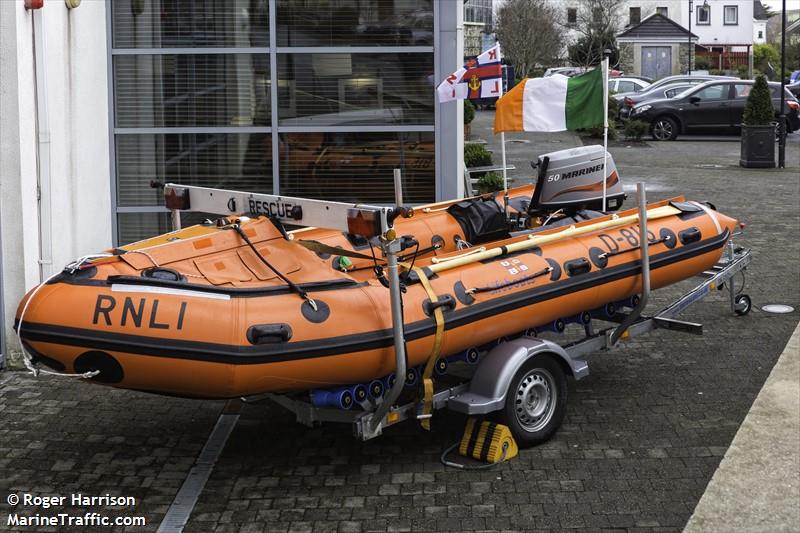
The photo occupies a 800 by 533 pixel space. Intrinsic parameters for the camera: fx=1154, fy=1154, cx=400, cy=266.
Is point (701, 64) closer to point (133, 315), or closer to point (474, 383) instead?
point (474, 383)

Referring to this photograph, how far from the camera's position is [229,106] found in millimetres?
10906

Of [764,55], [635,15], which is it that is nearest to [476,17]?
[635,15]

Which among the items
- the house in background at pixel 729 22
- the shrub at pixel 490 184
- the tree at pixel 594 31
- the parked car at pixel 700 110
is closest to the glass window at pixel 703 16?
the house in background at pixel 729 22

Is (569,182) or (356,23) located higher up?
(356,23)

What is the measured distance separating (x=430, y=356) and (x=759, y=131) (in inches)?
642

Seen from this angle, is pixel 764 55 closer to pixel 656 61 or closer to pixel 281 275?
pixel 656 61

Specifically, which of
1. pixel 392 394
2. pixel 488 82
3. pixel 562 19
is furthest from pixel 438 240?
pixel 562 19

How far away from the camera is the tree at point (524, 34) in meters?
43.2

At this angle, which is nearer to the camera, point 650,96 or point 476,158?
point 476,158

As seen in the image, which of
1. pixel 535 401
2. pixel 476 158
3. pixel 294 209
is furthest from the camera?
pixel 476 158

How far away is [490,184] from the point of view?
16125 mm

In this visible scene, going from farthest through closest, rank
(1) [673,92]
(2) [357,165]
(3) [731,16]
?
Answer: (3) [731,16] < (1) [673,92] < (2) [357,165]

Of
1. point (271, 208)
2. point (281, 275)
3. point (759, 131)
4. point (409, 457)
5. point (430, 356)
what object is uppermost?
point (759, 131)

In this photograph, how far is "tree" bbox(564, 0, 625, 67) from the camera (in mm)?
51366
